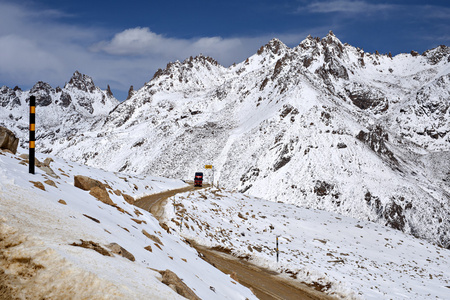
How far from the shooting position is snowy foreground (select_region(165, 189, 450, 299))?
1827cm

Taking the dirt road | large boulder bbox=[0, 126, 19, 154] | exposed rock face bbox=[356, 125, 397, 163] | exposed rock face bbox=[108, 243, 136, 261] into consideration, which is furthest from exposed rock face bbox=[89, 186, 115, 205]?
exposed rock face bbox=[356, 125, 397, 163]

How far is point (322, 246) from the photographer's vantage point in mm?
28031

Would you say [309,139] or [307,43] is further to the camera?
[307,43]

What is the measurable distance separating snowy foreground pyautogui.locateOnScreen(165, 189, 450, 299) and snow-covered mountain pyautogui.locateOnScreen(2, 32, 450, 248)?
1083 inches

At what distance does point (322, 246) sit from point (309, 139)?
163 feet

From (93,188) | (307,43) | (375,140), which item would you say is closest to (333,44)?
(307,43)

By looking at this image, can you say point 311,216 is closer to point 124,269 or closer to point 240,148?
point 124,269

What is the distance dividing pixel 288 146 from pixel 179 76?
122 m

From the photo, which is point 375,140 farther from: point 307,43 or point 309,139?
point 307,43

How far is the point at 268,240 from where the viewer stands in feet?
84.4

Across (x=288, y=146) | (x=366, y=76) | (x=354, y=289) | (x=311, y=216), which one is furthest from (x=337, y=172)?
(x=366, y=76)

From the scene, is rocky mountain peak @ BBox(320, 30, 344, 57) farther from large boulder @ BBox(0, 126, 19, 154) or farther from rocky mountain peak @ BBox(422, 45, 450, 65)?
large boulder @ BBox(0, 126, 19, 154)

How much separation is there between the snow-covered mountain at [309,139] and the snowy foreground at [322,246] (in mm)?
27518

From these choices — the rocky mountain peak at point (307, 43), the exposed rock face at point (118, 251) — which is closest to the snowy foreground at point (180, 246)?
the exposed rock face at point (118, 251)
